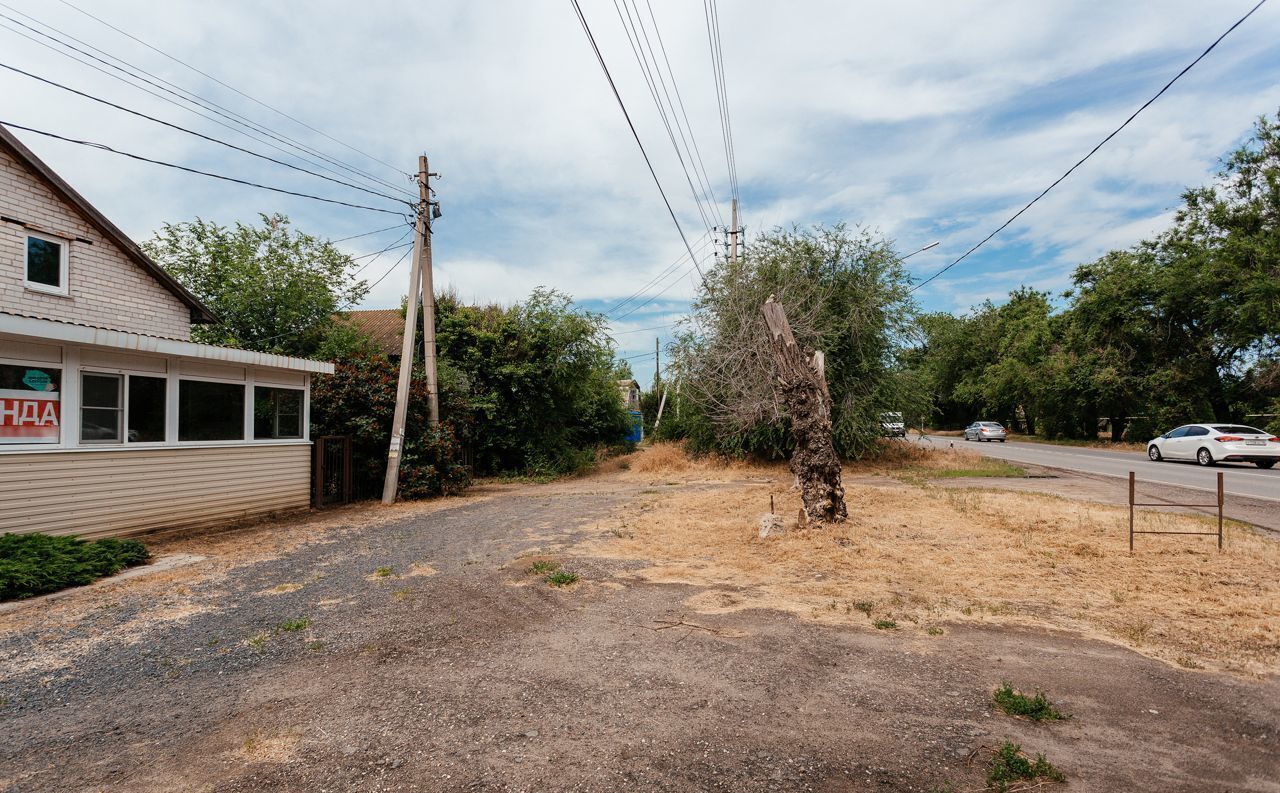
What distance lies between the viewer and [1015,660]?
4.25m

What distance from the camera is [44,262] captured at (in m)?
12.0

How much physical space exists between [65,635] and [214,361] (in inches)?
247

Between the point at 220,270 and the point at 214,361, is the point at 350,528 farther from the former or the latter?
the point at 220,270

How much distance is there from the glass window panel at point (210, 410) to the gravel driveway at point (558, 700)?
458 cm

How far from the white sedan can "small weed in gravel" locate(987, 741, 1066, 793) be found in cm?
2177

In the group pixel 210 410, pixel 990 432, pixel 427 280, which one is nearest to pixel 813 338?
pixel 427 280

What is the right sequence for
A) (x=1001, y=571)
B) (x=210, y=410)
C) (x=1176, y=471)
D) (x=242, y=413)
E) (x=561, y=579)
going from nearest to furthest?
(x=561, y=579)
(x=1001, y=571)
(x=210, y=410)
(x=242, y=413)
(x=1176, y=471)

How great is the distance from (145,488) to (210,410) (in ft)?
5.40

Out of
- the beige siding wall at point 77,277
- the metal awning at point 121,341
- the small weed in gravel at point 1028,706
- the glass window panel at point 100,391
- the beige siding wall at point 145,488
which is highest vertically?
the beige siding wall at point 77,277

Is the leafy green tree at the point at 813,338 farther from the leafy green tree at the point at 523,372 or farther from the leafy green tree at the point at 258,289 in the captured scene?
the leafy green tree at the point at 258,289

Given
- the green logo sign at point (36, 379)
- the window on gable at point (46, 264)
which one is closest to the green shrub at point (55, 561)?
the green logo sign at point (36, 379)

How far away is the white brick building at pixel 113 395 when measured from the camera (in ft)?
25.9

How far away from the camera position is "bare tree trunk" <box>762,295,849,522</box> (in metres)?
9.02

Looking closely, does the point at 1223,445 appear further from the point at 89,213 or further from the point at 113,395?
the point at 89,213
